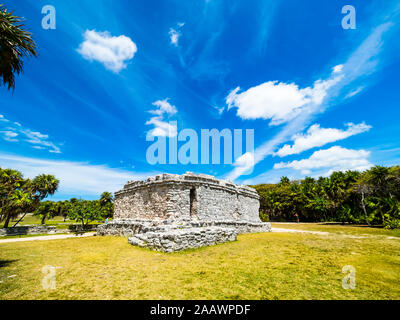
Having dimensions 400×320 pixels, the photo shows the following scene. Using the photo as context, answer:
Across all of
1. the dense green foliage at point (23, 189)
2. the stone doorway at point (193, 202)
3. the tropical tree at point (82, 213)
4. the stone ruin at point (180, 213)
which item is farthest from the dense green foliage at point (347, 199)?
the dense green foliage at point (23, 189)

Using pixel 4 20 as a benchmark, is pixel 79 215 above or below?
below

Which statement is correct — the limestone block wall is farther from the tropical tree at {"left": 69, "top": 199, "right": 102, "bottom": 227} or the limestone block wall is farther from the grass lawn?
the grass lawn

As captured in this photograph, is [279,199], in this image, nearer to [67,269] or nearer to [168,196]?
[168,196]

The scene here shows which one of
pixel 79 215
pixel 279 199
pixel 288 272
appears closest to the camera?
pixel 288 272

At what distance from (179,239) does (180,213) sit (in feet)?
17.4

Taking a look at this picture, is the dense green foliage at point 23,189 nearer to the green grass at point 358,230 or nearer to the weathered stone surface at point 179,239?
the weathered stone surface at point 179,239

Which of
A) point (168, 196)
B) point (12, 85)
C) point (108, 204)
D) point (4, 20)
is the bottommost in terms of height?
point (108, 204)

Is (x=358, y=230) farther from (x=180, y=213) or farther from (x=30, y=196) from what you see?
(x=30, y=196)

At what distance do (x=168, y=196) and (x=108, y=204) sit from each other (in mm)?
36397

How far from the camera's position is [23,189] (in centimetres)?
2469

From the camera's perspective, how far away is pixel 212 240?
11.6m

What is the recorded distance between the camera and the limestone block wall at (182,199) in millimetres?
15219

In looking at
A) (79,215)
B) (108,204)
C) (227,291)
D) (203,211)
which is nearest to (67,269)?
(227,291)

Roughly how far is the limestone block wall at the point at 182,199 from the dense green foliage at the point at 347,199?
18.6m
